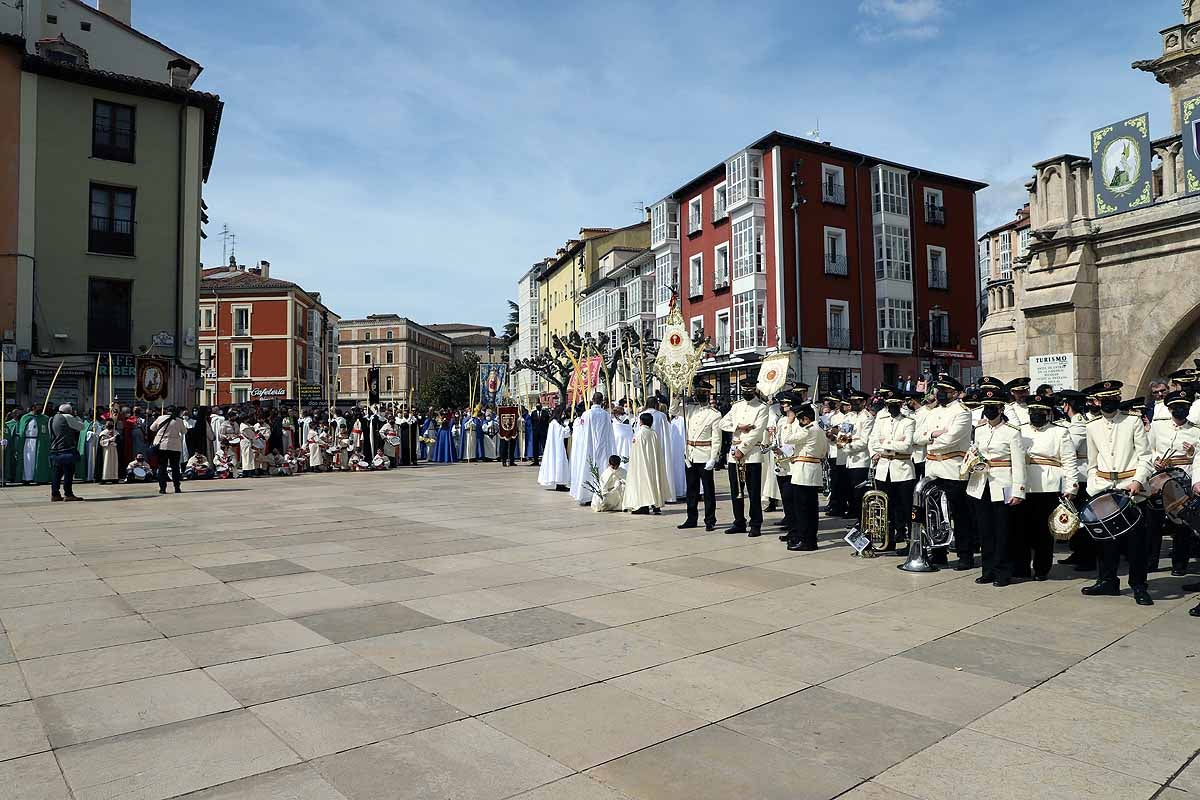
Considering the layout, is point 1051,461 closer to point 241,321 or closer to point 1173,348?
point 1173,348

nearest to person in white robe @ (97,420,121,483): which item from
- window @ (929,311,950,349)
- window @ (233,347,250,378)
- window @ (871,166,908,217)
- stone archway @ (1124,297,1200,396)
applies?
stone archway @ (1124,297,1200,396)

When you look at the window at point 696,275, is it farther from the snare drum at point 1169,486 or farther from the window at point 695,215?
the snare drum at point 1169,486

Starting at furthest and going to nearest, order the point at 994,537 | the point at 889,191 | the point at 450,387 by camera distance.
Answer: the point at 450,387 < the point at 889,191 < the point at 994,537

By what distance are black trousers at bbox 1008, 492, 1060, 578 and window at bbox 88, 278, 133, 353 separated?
2876cm

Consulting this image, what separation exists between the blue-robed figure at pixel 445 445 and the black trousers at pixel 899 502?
21.2 meters

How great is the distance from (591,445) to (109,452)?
12342 millimetres

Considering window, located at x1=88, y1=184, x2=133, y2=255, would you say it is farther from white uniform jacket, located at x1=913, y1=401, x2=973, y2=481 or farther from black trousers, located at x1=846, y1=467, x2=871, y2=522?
white uniform jacket, located at x1=913, y1=401, x2=973, y2=481

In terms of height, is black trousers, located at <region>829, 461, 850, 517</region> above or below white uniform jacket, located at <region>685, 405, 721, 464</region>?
below

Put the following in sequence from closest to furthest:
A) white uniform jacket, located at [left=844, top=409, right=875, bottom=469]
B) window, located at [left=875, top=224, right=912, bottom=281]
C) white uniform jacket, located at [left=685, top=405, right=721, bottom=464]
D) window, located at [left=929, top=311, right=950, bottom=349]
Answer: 1. white uniform jacket, located at [left=685, top=405, right=721, bottom=464]
2. white uniform jacket, located at [left=844, top=409, right=875, bottom=469]
3. window, located at [left=875, top=224, right=912, bottom=281]
4. window, located at [left=929, top=311, right=950, bottom=349]

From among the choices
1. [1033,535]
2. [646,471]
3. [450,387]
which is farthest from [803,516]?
[450,387]

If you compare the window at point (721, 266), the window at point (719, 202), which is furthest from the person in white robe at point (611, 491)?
the window at point (719, 202)

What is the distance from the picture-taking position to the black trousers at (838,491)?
1219 centimetres

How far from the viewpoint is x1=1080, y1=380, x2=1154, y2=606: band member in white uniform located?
6.66 meters

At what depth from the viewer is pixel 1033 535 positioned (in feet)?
25.5
